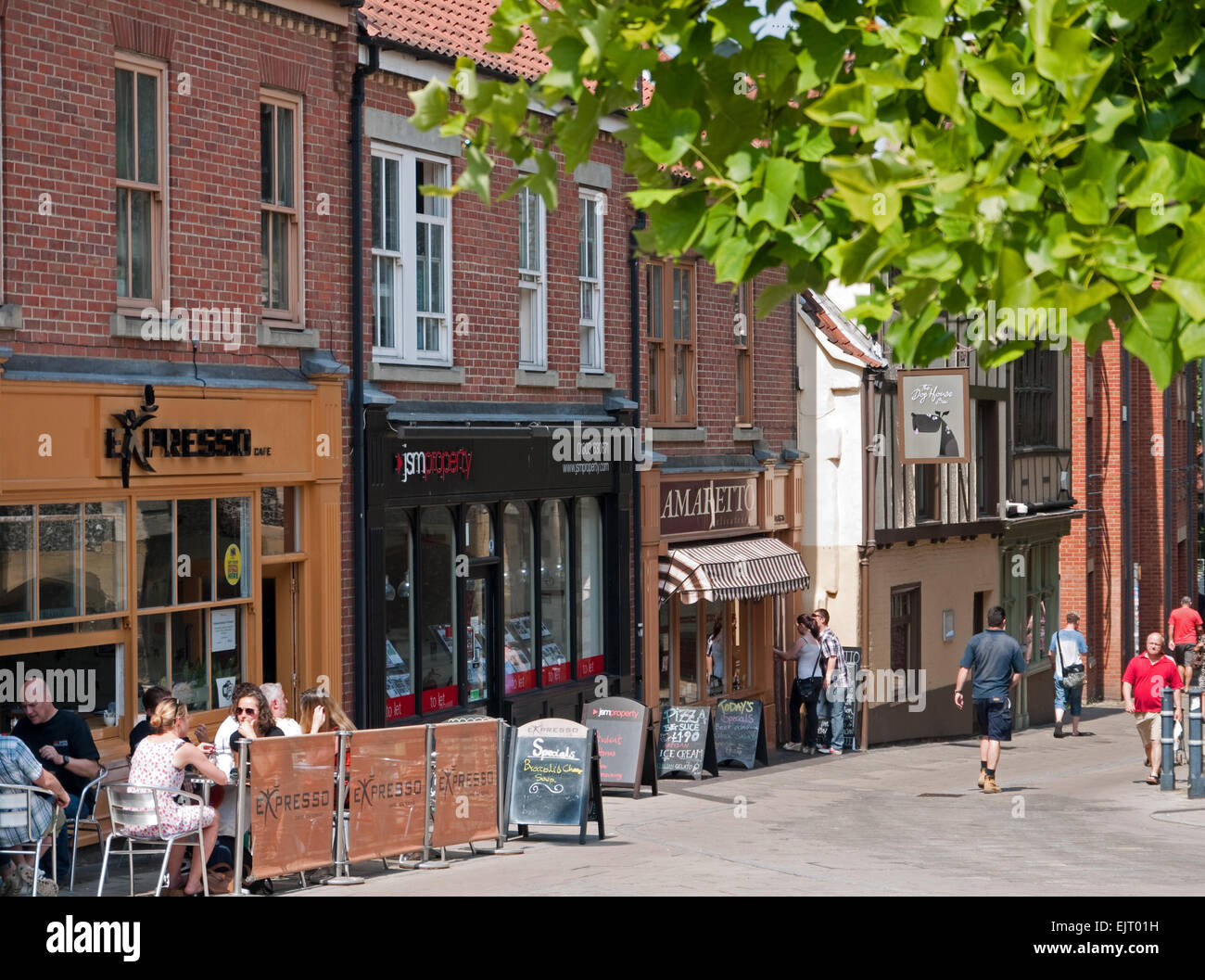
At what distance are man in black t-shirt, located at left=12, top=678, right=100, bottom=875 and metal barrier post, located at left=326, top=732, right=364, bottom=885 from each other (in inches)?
64.0

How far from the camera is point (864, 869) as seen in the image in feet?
39.9

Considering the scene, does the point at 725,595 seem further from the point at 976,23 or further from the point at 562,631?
the point at 976,23

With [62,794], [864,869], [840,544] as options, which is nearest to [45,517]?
[62,794]

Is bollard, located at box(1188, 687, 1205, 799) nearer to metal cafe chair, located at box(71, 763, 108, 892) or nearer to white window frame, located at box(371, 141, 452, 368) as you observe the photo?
white window frame, located at box(371, 141, 452, 368)

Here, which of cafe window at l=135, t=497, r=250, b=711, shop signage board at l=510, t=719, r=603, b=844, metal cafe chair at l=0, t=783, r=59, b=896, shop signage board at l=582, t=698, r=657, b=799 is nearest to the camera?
metal cafe chair at l=0, t=783, r=59, b=896

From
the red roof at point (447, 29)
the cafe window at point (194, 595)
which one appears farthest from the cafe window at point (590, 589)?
the cafe window at point (194, 595)

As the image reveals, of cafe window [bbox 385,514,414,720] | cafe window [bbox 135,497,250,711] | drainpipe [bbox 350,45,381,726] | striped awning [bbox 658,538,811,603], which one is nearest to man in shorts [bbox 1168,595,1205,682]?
striped awning [bbox 658,538,811,603]

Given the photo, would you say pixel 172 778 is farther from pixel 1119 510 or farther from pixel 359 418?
pixel 1119 510

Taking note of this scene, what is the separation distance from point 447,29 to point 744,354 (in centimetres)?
732

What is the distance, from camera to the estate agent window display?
16.3m

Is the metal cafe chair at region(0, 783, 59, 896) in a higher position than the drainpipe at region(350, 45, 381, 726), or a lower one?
lower

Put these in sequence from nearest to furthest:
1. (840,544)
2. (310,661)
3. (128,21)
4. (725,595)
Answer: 1. (128,21)
2. (310,661)
3. (725,595)
4. (840,544)

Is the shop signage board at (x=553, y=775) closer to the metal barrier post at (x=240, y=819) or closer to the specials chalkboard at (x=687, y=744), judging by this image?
the metal barrier post at (x=240, y=819)

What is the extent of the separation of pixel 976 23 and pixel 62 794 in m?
7.72
